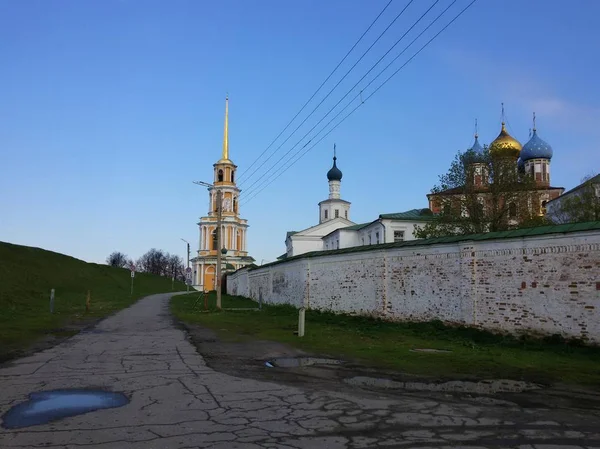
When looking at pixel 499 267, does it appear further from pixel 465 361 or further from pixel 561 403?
pixel 561 403

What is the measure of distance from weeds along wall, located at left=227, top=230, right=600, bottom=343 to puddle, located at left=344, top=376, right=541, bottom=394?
549cm

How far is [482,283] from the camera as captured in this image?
16.2 meters

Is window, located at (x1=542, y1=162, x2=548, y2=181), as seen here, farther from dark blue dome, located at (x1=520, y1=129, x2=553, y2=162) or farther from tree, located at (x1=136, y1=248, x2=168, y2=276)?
tree, located at (x1=136, y1=248, x2=168, y2=276)

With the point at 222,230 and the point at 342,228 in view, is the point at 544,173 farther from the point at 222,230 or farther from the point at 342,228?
the point at 222,230

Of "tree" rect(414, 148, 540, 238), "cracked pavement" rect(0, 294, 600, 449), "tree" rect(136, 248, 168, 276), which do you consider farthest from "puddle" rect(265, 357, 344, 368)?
"tree" rect(136, 248, 168, 276)

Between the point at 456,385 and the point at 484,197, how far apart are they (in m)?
29.0

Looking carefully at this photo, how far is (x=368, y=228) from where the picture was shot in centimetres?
5816

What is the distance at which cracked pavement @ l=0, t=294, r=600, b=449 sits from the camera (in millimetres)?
5559

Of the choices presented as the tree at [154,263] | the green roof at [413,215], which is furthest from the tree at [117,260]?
the green roof at [413,215]

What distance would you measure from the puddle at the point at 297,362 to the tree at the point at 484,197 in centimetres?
A: 2570

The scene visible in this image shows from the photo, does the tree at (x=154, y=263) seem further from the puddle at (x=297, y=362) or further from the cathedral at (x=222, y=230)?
the puddle at (x=297, y=362)

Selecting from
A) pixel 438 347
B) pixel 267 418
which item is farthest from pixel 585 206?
pixel 267 418

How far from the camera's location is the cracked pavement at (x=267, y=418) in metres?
5.56

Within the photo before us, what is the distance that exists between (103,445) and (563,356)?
1093 cm
